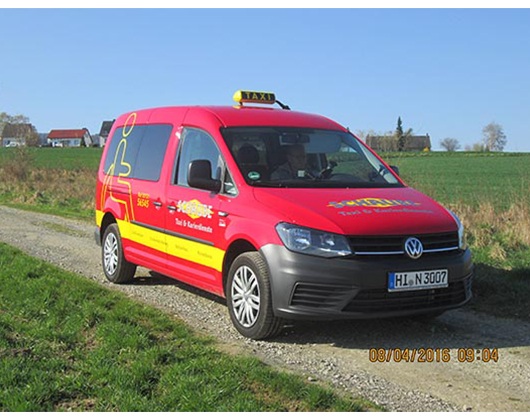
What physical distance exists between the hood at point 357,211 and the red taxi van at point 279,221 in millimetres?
11

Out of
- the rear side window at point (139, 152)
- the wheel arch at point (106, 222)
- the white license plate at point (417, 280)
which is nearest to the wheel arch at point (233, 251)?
the white license plate at point (417, 280)

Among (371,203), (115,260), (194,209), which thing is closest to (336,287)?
(371,203)

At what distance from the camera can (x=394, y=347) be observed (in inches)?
237

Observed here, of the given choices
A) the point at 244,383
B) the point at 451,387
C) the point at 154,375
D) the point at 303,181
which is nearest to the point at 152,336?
the point at 154,375

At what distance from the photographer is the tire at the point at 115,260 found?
8797mm

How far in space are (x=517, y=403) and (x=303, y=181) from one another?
9.52ft

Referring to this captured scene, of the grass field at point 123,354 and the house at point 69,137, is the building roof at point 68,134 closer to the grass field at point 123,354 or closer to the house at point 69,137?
the house at point 69,137

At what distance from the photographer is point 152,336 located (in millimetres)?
6062

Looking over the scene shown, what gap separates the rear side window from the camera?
798 centimetres

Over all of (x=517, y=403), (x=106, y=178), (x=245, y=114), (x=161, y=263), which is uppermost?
(x=245, y=114)

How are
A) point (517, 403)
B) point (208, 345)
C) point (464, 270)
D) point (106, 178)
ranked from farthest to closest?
point (106, 178)
point (464, 270)
point (208, 345)
point (517, 403)
